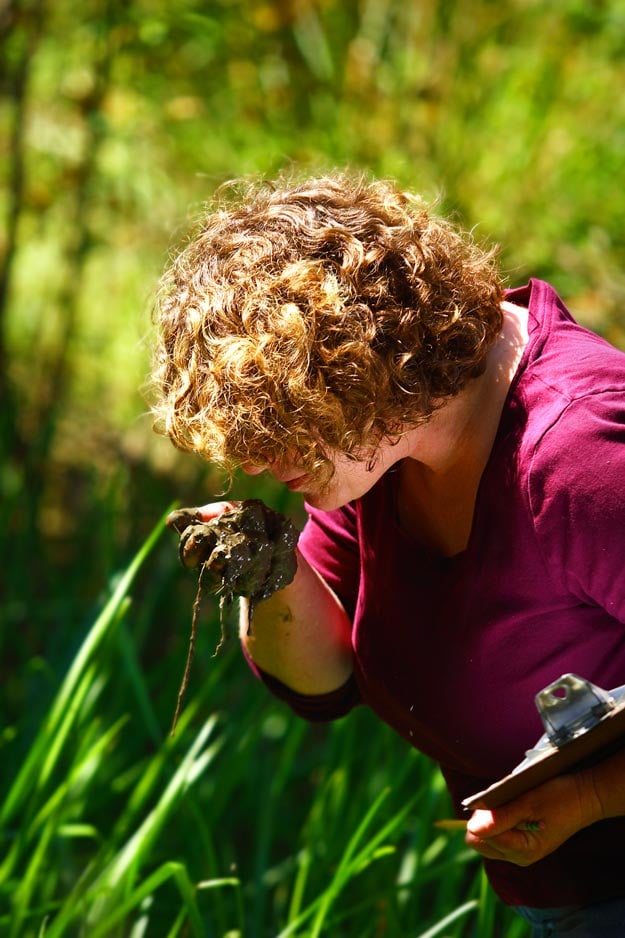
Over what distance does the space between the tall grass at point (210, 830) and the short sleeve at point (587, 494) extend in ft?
1.75

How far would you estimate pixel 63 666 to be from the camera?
6.54 ft

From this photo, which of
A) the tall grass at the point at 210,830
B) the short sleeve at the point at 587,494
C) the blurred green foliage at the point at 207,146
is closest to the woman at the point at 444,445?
the short sleeve at the point at 587,494

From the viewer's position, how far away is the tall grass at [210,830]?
55.8 inches

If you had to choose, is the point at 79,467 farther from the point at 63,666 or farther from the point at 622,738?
the point at 622,738

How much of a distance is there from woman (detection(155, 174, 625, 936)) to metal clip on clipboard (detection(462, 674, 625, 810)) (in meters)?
0.04

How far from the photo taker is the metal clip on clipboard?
0.88m

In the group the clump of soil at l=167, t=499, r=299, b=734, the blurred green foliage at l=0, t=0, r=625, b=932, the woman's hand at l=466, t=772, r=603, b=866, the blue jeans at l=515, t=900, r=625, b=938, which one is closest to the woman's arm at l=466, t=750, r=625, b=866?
the woman's hand at l=466, t=772, r=603, b=866

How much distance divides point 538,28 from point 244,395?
230 cm

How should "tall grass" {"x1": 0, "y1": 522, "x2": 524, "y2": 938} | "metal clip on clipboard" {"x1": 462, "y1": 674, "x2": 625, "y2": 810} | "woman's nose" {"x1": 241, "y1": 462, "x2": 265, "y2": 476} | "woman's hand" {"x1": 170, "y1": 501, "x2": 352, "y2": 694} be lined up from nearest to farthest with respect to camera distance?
1. "metal clip on clipboard" {"x1": 462, "y1": 674, "x2": 625, "y2": 810}
2. "woman's nose" {"x1": 241, "y1": 462, "x2": 265, "y2": 476}
3. "woman's hand" {"x1": 170, "y1": 501, "x2": 352, "y2": 694}
4. "tall grass" {"x1": 0, "y1": 522, "x2": 524, "y2": 938}

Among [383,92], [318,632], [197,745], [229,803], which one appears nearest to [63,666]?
[229,803]

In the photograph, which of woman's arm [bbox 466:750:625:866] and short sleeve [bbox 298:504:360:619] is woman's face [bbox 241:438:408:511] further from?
woman's arm [bbox 466:750:625:866]

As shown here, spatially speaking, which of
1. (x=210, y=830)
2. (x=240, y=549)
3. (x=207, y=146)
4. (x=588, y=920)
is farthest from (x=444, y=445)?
(x=207, y=146)

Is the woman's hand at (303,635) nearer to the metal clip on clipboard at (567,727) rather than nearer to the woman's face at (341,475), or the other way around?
the woman's face at (341,475)

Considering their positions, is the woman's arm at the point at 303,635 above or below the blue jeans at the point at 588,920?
above
